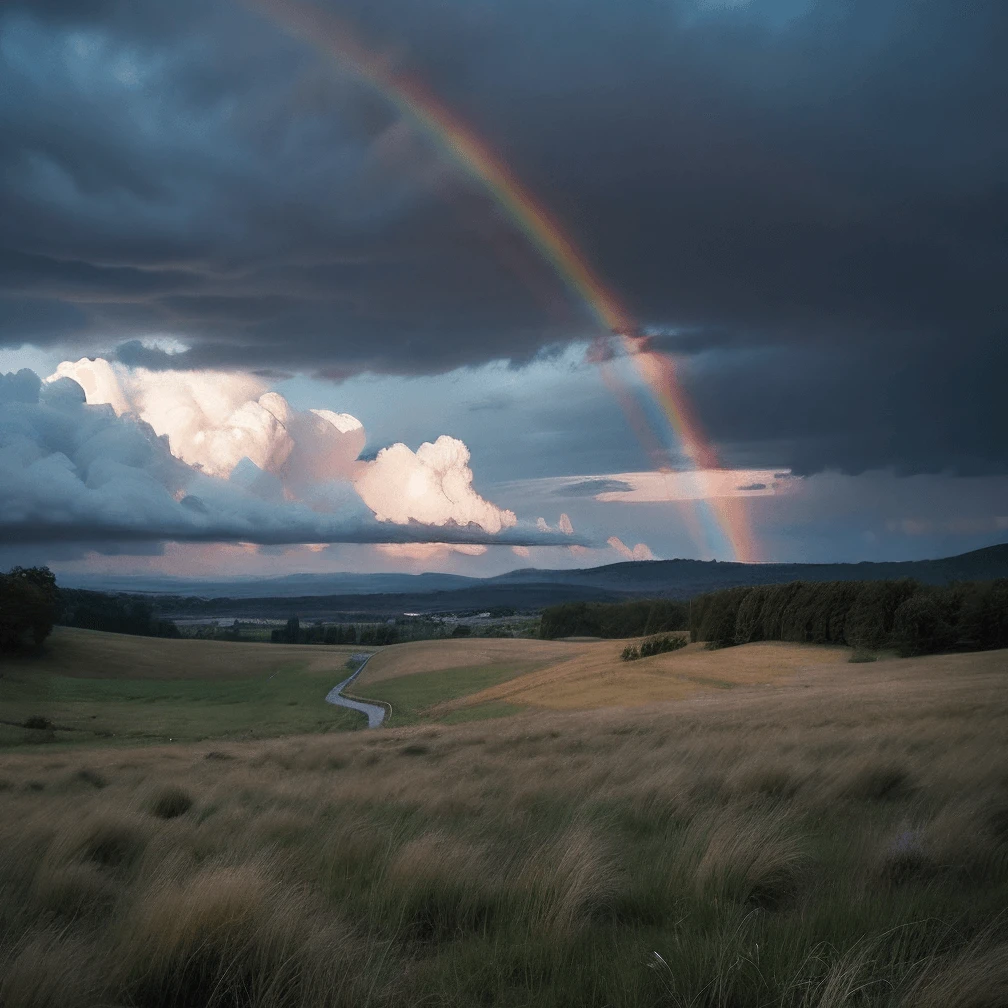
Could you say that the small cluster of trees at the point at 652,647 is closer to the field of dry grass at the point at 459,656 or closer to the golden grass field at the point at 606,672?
the golden grass field at the point at 606,672

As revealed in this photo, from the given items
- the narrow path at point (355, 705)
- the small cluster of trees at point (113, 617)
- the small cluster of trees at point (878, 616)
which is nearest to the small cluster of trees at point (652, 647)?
the small cluster of trees at point (878, 616)

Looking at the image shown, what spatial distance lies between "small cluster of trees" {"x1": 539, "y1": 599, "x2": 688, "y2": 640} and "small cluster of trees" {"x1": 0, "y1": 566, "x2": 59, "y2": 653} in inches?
3139

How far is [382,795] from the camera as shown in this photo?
32.7 ft

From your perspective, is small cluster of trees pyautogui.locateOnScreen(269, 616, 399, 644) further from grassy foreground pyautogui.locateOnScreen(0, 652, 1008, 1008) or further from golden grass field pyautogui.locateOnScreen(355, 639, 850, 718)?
grassy foreground pyautogui.locateOnScreen(0, 652, 1008, 1008)

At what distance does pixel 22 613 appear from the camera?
89625 mm

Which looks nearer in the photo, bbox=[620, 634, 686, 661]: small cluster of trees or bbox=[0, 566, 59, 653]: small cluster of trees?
bbox=[620, 634, 686, 661]: small cluster of trees

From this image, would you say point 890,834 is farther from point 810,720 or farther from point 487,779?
point 810,720

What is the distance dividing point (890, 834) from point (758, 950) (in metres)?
2.86

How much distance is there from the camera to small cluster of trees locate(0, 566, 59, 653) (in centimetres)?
8831

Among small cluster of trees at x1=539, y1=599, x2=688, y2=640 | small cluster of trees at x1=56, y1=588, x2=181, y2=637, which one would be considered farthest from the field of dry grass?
small cluster of trees at x1=56, y1=588, x2=181, y2=637

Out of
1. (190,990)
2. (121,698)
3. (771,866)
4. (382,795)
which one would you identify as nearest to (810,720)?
(382,795)

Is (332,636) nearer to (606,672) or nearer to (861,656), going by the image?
(606,672)

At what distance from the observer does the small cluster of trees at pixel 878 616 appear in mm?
65438

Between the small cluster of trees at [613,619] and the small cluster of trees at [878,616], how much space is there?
41476 millimetres
